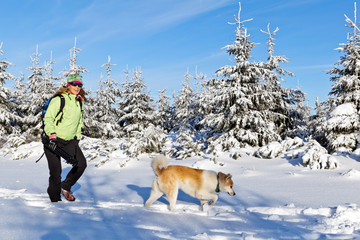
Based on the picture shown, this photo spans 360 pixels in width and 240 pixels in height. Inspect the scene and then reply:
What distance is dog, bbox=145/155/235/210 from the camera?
4.39 meters

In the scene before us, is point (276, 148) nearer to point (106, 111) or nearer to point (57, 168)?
point (57, 168)

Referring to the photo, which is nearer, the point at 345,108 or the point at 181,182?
the point at 181,182

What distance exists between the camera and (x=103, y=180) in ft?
25.1

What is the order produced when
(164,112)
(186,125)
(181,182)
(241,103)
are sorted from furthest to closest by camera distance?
(164,112)
(186,125)
(241,103)
(181,182)

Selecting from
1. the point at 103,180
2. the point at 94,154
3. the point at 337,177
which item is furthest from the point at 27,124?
the point at 337,177

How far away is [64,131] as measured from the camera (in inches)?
175

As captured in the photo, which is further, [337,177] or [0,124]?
[0,124]

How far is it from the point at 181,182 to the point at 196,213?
641 millimetres

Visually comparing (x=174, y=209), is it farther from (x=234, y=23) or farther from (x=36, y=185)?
(x=234, y=23)

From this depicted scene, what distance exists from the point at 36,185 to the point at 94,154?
5.28m

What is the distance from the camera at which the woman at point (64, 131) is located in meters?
4.24

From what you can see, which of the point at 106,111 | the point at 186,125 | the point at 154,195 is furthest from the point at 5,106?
the point at 154,195

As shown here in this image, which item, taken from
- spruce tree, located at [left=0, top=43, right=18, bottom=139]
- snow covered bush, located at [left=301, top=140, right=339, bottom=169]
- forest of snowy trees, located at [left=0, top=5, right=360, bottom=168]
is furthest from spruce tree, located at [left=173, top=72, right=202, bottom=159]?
spruce tree, located at [left=0, top=43, right=18, bottom=139]

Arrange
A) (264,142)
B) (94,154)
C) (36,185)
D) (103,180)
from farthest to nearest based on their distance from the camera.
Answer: (264,142) → (94,154) → (103,180) → (36,185)
